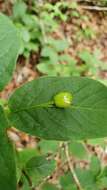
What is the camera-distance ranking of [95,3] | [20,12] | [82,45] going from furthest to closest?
[95,3] < [82,45] < [20,12]

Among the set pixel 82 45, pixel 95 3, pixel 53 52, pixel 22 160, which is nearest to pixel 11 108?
pixel 22 160

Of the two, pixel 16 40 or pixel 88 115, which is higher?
pixel 16 40

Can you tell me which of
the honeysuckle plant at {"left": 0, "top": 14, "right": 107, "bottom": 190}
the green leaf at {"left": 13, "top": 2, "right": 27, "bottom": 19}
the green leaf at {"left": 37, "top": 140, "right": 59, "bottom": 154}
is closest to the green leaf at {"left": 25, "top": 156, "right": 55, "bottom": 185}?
the honeysuckle plant at {"left": 0, "top": 14, "right": 107, "bottom": 190}

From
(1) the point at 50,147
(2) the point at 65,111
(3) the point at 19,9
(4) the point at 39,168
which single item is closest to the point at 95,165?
(1) the point at 50,147

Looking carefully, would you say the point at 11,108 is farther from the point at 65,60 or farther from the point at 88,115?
the point at 65,60

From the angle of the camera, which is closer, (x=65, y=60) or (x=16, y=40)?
(x=16, y=40)

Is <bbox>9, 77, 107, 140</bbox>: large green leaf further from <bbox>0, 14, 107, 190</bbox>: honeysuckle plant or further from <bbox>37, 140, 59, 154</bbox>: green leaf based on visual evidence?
<bbox>37, 140, 59, 154</bbox>: green leaf

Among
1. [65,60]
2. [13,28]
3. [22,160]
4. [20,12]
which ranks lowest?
[65,60]
